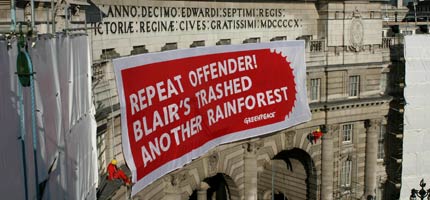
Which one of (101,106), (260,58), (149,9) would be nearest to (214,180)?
(260,58)

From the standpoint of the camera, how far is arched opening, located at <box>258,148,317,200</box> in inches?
1975

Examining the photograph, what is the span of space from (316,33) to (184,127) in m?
19.2

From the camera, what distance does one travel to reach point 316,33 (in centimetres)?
4869

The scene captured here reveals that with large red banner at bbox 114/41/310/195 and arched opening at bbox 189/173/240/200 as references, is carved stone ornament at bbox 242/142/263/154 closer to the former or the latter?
large red banner at bbox 114/41/310/195

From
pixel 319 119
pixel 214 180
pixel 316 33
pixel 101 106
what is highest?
pixel 316 33

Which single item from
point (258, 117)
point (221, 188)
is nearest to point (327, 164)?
point (221, 188)

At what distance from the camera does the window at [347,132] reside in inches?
1973

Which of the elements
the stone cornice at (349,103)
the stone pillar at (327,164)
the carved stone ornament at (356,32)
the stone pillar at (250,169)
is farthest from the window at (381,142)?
the stone pillar at (250,169)

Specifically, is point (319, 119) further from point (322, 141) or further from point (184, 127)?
point (184, 127)

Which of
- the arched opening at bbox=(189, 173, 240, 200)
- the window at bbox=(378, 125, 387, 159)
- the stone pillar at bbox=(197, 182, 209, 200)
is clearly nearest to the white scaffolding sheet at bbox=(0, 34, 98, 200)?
the arched opening at bbox=(189, 173, 240, 200)

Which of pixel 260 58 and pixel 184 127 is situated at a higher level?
pixel 260 58

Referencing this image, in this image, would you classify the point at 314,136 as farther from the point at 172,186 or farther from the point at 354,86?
the point at 172,186

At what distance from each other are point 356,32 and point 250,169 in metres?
14.8

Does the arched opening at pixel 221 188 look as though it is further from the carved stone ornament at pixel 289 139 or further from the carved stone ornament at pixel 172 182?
the carved stone ornament at pixel 172 182
